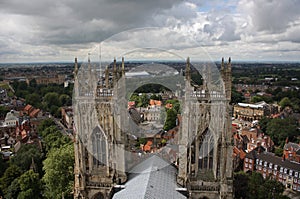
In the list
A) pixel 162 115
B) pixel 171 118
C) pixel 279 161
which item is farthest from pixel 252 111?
pixel 162 115

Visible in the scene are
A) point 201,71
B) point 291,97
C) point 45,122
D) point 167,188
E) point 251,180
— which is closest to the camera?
point 167,188

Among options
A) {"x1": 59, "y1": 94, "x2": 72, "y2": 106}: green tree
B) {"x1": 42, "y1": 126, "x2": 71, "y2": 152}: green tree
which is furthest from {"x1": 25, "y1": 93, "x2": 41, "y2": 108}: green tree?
{"x1": 42, "y1": 126, "x2": 71, "y2": 152}: green tree

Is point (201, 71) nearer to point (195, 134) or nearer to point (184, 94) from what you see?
point (184, 94)

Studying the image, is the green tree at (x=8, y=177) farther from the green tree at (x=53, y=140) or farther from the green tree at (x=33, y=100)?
the green tree at (x=33, y=100)

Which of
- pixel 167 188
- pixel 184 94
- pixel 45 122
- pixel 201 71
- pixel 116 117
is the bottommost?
pixel 45 122

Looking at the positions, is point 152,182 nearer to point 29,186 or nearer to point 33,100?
point 29,186

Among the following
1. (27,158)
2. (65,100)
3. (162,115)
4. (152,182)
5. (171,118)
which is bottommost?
(27,158)

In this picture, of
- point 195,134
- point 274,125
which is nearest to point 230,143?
point 195,134

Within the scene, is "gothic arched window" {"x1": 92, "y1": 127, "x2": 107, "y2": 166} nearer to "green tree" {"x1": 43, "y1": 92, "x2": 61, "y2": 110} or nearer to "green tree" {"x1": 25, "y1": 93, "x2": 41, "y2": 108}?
"green tree" {"x1": 43, "y1": 92, "x2": 61, "y2": 110}
